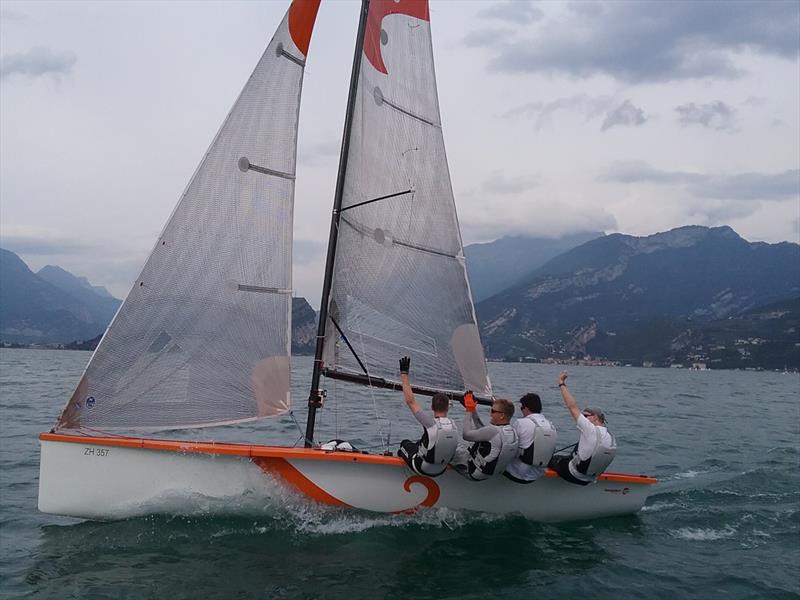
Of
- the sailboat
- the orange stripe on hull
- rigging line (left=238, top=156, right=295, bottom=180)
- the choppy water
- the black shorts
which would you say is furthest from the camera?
rigging line (left=238, top=156, right=295, bottom=180)

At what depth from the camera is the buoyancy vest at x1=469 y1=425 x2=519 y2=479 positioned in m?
8.87

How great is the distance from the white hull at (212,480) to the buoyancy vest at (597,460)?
1.02 meters

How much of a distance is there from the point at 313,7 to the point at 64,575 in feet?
26.1

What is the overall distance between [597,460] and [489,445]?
1519mm

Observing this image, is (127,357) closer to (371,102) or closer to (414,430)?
(371,102)

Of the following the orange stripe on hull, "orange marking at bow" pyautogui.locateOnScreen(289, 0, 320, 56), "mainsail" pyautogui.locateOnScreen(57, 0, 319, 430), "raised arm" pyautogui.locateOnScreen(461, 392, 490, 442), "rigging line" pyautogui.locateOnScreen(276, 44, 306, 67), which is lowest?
the orange stripe on hull

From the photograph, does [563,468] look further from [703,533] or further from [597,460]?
[703,533]

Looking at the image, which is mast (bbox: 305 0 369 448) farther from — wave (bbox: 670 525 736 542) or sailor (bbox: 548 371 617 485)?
wave (bbox: 670 525 736 542)

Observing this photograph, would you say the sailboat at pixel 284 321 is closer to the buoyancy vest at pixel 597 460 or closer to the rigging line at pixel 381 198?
the rigging line at pixel 381 198

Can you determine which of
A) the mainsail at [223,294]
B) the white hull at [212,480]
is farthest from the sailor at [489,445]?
the mainsail at [223,294]

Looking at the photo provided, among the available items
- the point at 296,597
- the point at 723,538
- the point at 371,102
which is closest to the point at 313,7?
the point at 371,102

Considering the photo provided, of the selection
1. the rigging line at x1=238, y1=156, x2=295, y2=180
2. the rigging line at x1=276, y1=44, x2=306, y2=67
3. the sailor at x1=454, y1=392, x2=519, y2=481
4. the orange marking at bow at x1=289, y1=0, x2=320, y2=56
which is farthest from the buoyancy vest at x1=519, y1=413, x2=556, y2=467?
the orange marking at bow at x1=289, y1=0, x2=320, y2=56

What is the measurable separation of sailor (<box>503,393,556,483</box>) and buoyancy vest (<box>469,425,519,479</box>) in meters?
0.17

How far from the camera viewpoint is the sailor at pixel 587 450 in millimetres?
9195
